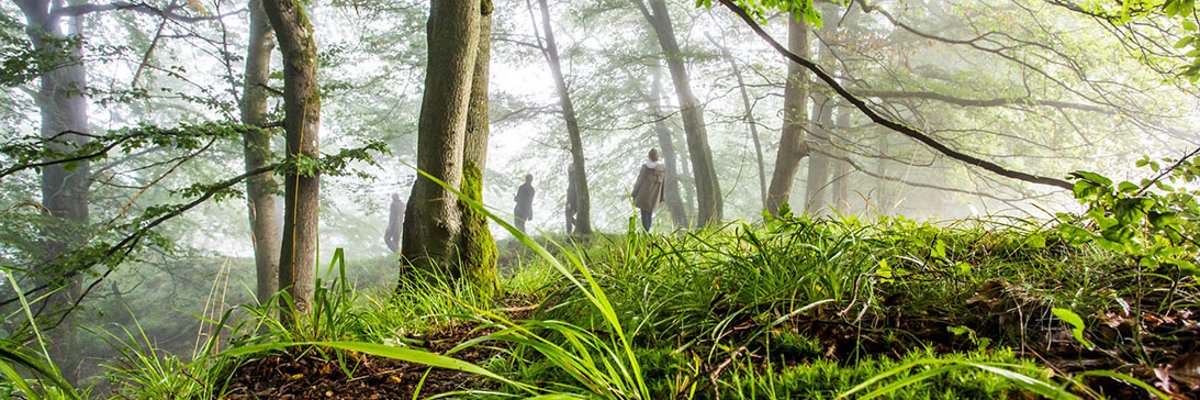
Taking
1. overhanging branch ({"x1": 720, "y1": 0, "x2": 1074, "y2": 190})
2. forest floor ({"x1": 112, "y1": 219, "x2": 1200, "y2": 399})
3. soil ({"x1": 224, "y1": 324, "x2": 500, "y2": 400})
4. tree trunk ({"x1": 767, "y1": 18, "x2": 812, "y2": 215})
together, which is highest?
tree trunk ({"x1": 767, "y1": 18, "x2": 812, "y2": 215})

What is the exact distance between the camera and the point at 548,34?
9.99m

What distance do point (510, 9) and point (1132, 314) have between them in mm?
14207

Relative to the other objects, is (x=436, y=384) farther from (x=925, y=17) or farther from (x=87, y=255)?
(x=925, y=17)

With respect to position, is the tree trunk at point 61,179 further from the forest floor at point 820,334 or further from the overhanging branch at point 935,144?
the overhanging branch at point 935,144

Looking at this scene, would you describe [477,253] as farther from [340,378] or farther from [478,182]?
[340,378]

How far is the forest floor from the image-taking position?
1028mm

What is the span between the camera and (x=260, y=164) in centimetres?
709

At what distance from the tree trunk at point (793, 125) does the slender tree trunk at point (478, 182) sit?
206 inches

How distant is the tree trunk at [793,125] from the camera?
7.85 metres

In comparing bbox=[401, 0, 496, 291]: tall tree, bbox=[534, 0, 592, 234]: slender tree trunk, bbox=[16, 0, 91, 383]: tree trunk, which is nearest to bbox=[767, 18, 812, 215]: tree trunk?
bbox=[534, 0, 592, 234]: slender tree trunk

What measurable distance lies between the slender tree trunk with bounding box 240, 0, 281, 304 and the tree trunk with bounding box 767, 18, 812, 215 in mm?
6797

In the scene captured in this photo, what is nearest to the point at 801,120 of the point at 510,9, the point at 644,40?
the point at 510,9

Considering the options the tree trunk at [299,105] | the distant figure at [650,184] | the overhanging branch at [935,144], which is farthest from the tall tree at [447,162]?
the distant figure at [650,184]

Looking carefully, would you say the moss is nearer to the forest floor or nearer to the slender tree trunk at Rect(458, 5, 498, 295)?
the slender tree trunk at Rect(458, 5, 498, 295)
